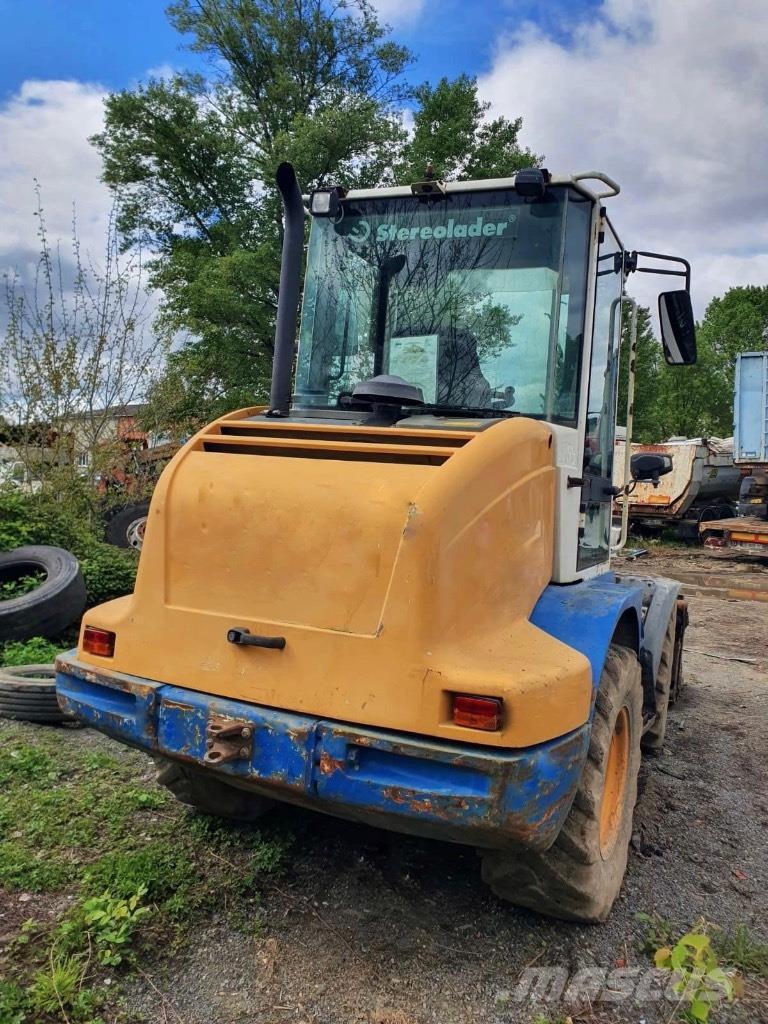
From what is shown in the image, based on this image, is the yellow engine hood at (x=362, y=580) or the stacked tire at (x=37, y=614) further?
the stacked tire at (x=37, y=614)

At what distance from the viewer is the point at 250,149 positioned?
2227 cm

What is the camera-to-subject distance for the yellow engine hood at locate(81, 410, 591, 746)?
94.0 inches

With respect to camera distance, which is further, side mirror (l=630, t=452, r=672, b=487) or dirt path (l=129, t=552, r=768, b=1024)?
side mirror (l=630, t=452, r=672, b=487)

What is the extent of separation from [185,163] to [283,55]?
4.60 meters

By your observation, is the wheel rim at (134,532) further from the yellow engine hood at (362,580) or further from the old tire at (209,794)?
the yellow engine hood at (362,580)

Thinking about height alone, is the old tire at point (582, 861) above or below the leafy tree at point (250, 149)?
below

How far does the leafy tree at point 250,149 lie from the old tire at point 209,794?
14.6 metres

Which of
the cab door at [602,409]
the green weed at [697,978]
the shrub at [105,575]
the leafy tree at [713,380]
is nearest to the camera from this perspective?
the green weed at [697,978]

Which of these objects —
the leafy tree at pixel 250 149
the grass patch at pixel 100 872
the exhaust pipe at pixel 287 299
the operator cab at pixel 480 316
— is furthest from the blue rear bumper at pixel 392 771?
the leafy tree at pixel 250 149

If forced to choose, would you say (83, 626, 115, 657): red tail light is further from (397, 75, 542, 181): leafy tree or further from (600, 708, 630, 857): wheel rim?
(397, 75, 542, 181): leafy tree

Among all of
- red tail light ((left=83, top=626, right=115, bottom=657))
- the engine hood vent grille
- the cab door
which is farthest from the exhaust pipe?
the cab door

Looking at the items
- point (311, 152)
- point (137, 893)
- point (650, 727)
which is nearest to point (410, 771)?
point (137, 893)

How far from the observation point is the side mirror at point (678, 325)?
3787 millimetres

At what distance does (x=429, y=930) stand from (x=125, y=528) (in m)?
7.90
